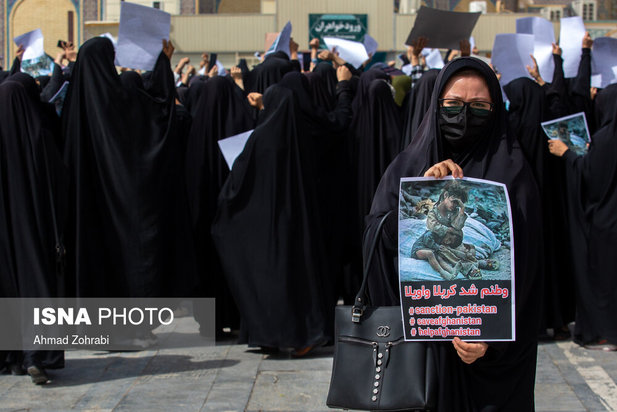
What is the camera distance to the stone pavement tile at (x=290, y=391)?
414cm

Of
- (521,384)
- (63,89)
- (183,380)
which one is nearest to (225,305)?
(183,380)

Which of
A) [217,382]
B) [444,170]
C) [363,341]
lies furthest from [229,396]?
[444,170]

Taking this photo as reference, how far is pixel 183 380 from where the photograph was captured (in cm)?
460

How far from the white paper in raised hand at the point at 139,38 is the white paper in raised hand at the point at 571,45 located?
292 centimetres

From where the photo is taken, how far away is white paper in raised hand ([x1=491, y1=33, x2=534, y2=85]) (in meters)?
5.93

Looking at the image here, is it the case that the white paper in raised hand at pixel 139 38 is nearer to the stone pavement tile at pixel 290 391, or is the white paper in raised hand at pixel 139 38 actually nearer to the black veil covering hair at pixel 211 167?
the black veil covering hair at pixel 211 167

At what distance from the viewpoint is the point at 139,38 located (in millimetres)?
5609

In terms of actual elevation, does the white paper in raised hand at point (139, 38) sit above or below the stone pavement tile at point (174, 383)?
above

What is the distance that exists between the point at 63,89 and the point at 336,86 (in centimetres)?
210

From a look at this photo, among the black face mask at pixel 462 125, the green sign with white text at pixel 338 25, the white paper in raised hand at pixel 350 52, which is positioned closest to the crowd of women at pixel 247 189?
the white paper in raised hand at pixel 350 52

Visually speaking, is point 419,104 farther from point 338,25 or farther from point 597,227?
point 338,25

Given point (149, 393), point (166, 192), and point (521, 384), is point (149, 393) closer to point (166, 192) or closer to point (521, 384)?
point (166, 192)

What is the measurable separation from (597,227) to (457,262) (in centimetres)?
343

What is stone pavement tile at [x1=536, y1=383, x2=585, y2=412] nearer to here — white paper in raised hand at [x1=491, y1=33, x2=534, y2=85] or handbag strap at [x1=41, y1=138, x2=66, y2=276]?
white paper in raised hand at [x1=491, y1=33, x2=534, y2=85]
